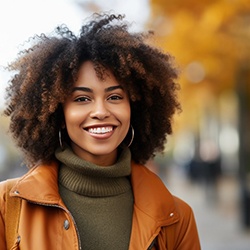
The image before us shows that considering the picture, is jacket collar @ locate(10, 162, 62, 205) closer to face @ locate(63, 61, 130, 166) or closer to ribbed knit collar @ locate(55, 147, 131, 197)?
ribbed knit collar @ locate(55, 147, 131, 197)

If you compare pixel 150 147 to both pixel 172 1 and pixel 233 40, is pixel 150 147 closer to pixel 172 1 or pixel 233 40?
pixel 172 1

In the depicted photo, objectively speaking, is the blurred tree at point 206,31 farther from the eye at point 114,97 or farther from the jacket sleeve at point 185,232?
the eye at point 114,97

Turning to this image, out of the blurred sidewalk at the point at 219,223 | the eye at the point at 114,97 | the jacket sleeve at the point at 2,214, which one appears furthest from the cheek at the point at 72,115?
the blurred sidewalk at the point at 219,223

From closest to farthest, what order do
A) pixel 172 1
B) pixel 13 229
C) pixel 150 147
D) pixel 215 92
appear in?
pixel 13 229 < pixel 150 147 < pixel 172 1 < pixel 215 92

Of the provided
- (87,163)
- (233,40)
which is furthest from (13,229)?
(233,40)

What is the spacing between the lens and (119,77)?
327 centimetres

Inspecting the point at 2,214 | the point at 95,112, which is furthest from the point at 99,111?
the point at 2,214

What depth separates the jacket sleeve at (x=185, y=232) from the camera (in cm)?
344

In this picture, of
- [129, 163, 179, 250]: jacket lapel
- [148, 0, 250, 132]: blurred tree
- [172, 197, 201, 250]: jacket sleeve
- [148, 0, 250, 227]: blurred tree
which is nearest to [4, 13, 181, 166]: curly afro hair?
[129, 163, 179, 250]: jacket lapel

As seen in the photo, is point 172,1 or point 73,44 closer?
point 73,44

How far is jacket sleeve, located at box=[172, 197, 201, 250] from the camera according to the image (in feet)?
11.3

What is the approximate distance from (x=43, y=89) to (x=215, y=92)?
15.7 m

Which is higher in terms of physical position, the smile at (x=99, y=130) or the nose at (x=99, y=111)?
the nose at (x=99, y=111)

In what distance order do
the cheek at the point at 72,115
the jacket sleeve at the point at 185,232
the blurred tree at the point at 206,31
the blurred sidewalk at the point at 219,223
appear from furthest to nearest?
the blurred sidewalk at the point at 219,223 → the blurred tree at the point at 206,31 → the jacket sleeve at the point at 185,232 → the cheek at the point at 72,115
